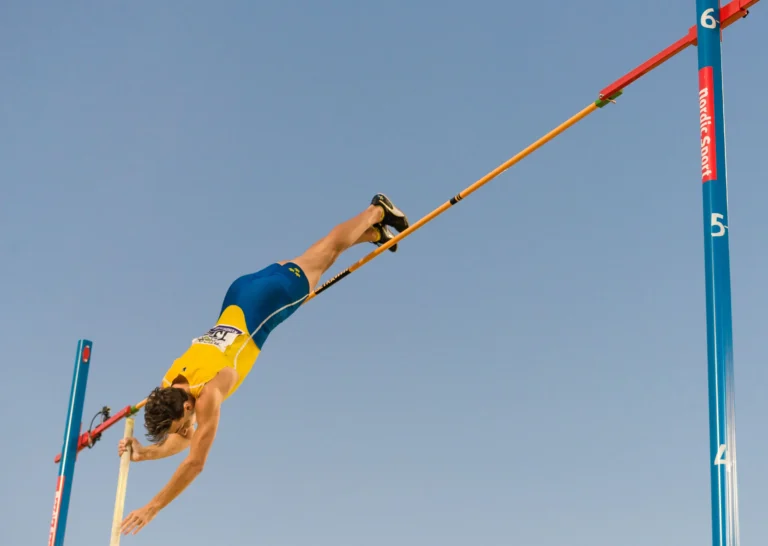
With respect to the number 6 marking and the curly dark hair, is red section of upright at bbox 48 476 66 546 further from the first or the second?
the number 6 marking

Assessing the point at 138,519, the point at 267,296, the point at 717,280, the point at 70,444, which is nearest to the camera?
the point at 717,280

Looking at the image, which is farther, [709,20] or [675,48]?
[675,48]

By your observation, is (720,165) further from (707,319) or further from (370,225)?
(370,225)

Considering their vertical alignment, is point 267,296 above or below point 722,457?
above

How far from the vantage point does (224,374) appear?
739 centimetres

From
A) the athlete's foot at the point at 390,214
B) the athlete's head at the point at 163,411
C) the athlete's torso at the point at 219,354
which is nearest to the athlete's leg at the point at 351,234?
the athlete's foot at the point at 390,214

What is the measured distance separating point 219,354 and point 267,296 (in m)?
0.85

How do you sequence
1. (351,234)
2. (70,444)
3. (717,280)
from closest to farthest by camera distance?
(717,280) < (351,234) < (70,444)

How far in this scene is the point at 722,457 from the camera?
13.9ft

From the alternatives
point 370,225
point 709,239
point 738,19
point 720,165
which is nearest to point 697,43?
point 738,19

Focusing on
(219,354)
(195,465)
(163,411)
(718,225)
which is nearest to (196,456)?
(195,465)

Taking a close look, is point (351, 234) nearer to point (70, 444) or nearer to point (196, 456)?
point (196, 456)

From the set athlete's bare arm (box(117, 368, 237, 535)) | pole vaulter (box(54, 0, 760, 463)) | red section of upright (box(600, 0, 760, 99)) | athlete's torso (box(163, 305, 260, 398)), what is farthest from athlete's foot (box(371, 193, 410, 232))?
red section of upright (box(600, 0, 760, 99))

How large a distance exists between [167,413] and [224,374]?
1.91 ft
